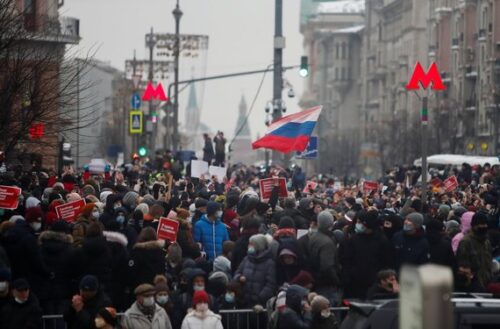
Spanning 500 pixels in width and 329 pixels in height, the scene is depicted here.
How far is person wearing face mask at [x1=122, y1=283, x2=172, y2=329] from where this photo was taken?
577 inches

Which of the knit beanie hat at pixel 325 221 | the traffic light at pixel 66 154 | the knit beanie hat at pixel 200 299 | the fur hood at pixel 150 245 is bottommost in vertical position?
the knit beanie hat at pixel 200 299

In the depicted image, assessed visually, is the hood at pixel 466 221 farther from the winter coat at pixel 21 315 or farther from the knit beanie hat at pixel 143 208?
the winter coat at pixel 21 315

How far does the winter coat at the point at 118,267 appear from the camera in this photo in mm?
17328

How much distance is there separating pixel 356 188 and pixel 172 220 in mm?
15291

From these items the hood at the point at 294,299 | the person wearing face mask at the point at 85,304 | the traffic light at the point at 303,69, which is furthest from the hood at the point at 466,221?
the traffic light at the point at 303,69

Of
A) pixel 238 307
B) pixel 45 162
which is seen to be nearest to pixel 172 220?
pixel 238 307

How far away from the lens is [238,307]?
16.8 m

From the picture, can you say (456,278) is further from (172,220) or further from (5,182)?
(5,182)

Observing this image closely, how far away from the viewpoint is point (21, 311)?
14906 mm

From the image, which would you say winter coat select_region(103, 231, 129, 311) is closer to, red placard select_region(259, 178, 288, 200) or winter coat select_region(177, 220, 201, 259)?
winter coat select_region(177, 220, 201, 259)

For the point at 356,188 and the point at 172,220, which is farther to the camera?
the point at 356,188

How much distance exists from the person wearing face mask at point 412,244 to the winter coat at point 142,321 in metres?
3.78

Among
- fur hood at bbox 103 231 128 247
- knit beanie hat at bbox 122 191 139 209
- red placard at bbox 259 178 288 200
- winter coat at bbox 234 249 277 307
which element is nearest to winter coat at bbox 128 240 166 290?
fur hood at bbox 103 231 128 247

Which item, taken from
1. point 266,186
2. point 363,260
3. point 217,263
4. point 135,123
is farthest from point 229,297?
point 135,123
